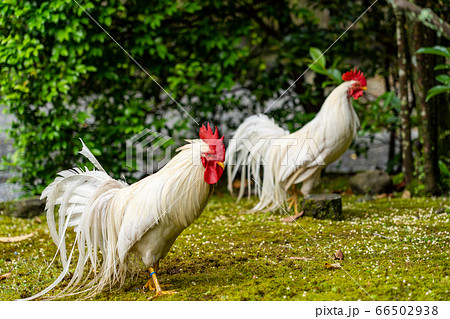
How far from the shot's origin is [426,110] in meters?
5.77

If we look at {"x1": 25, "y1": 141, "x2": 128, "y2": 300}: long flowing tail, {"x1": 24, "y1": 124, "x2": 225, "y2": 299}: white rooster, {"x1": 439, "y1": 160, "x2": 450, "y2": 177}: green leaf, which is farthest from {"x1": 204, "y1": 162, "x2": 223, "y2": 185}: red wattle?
{"x1": 439, "y1": 160, "x2": 450, "y2": 177}: green leaf

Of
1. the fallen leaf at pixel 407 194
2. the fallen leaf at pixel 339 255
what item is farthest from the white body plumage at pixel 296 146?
the fallen leaf at pixel 339 255

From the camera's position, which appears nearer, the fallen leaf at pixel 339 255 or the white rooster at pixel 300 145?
the fallen leaf at pixel 339 255

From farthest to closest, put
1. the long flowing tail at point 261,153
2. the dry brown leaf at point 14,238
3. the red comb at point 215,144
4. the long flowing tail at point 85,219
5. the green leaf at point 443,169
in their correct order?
the green leaf at point 443,169 < the long flowing tail at point 261,153 < the dry brown leaf at point 14,238 < the long flowing tail at point 85,219 < the red comb at point 215,144

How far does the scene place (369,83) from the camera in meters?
9.94

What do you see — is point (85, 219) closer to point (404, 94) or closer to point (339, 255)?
point (339, 255)

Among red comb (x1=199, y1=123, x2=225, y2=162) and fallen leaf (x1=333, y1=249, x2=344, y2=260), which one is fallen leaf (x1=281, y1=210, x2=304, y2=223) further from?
red comb (x1=199, y1=123, x2=225, y2=162)

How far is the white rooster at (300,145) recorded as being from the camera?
5.00 meters

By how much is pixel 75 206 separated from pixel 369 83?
8150mm

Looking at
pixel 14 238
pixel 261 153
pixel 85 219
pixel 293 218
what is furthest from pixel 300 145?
pixel 14 238

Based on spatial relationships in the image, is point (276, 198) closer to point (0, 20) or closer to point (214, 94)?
point (214, 94)

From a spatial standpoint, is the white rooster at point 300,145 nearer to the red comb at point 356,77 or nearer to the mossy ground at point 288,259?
the red comb at point 356,77

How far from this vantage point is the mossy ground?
290cm
